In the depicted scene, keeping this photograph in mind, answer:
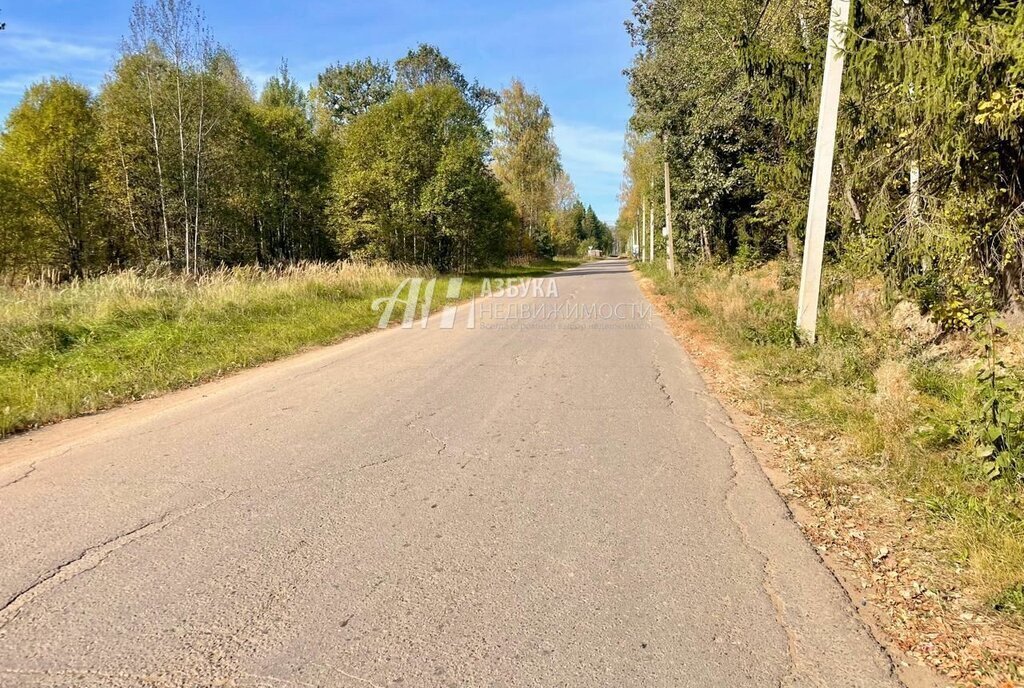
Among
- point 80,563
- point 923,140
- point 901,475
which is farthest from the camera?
point 923,140

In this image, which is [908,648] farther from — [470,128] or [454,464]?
[470,128]

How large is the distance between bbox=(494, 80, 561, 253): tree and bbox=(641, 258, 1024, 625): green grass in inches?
1499

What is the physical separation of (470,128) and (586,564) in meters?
31.4

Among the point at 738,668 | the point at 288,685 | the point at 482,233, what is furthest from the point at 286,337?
the point at 482,233

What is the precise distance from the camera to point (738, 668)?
2230 millimetres

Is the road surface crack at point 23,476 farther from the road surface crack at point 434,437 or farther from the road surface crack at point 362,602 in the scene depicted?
the road surface crack at point 362,602

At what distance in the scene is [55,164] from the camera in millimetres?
23203

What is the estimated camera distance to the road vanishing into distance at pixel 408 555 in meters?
2.25

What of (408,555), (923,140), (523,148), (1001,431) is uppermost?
(523,148)

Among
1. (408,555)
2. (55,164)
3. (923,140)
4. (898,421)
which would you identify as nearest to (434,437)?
(408,555)

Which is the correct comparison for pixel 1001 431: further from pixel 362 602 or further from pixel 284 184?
pixel 284 184

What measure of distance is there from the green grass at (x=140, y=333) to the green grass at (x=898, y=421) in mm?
7288

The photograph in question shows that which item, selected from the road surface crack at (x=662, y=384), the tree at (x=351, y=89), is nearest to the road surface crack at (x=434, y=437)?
the road surface crack at (x=662, y=384)

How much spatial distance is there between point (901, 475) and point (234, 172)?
30.9 meters
